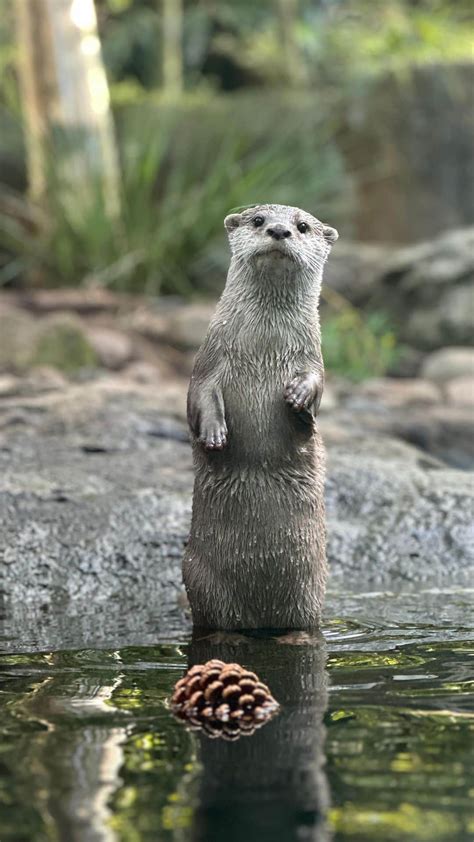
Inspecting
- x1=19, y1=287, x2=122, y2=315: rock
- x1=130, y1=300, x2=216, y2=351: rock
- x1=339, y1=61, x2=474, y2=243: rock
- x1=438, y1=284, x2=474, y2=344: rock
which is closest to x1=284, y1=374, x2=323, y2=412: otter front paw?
x1=130, y1=300, x2=216, y2=351: rock

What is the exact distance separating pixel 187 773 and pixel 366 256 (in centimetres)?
926

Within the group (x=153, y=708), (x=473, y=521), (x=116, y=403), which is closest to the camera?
(x=153, y=708)

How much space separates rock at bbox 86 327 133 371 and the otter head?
4271 mm

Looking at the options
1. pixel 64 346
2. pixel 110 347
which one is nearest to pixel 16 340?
pixel 64 346

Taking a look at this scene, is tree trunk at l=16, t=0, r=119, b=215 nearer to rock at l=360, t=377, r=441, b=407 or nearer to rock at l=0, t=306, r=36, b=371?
rock at l=0, t=306, r=36, b=371

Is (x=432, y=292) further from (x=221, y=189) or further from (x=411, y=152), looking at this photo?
(x=411, y=152)

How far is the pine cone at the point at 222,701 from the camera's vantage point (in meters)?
2.57

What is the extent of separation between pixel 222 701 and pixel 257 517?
3.16 feet

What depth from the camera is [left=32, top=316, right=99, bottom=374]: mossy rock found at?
25.1ft

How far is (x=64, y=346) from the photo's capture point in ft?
25.3

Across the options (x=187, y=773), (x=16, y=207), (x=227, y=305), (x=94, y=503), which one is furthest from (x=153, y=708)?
(x=16, y=207)

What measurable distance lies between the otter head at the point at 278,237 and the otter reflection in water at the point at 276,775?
1183 mm

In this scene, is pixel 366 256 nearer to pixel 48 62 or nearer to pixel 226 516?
pixel 48 62

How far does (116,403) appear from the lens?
584cm
